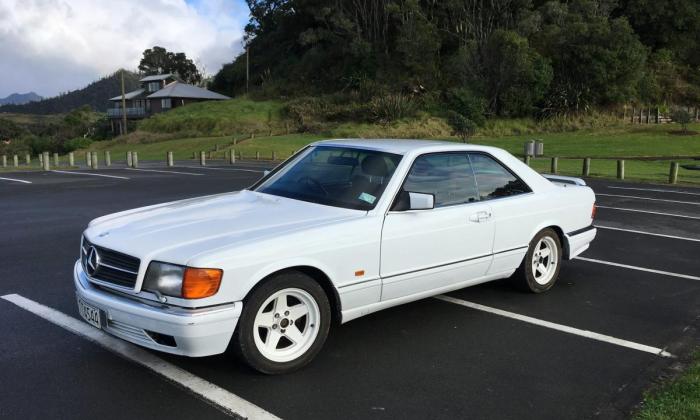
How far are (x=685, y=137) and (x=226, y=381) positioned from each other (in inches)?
1579

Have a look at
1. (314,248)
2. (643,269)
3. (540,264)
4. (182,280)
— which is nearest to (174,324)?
(182,280)

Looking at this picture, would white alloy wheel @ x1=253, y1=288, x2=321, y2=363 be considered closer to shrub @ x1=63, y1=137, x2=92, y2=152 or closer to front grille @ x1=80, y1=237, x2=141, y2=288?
front grille @ x1=80, y1=237, x2=141, y2=288

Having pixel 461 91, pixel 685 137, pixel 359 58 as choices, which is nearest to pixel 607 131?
pixel 685 137

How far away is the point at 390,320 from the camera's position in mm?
4848

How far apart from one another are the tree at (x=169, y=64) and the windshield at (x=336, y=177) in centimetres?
10208

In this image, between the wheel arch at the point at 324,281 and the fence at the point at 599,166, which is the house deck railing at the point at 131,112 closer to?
the fence at the point at 599,166

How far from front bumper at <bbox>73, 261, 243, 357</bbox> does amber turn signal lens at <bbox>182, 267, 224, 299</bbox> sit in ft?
0.30

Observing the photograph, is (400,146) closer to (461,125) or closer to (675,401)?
(675,401)

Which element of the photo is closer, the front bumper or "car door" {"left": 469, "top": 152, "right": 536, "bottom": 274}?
the front bumper

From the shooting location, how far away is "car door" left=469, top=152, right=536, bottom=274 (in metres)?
5.05

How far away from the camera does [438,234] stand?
Result: 4.51 m

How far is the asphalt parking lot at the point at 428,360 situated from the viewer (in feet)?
11.0

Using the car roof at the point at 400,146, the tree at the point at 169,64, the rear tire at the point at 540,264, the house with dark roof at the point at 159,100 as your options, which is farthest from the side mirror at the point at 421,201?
the tree at the point at 169,64

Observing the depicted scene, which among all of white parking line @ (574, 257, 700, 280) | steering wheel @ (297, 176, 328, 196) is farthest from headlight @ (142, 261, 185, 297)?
white parking line @ (574, 257, 700, 280)
